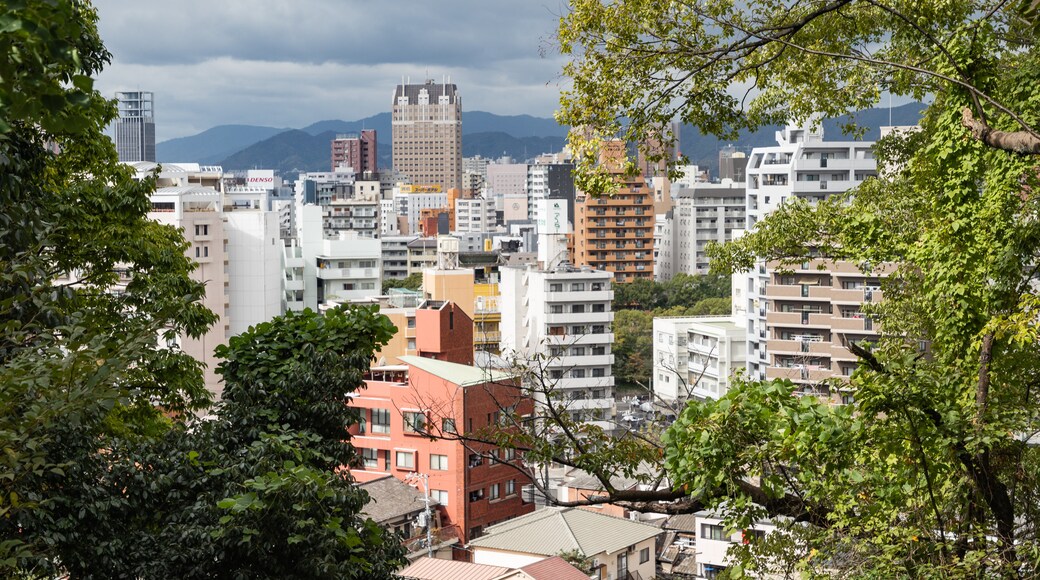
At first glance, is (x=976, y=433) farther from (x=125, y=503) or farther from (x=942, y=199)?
(x=125, y=503)

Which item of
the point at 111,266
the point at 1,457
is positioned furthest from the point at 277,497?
the point at 111,266

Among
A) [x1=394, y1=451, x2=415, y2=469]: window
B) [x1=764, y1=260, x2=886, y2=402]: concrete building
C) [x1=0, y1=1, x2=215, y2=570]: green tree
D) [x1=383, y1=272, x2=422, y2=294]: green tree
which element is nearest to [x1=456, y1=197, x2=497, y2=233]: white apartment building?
[x1=383, y1=272, x2=422, y2=294]: green tree

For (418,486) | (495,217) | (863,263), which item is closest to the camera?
(863,263)

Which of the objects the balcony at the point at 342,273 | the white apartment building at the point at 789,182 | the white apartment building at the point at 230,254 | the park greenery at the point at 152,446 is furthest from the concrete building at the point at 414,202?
the park greenery at the point at 152,446

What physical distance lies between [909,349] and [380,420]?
2023 centimetres

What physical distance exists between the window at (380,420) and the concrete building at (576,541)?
425 centimetres

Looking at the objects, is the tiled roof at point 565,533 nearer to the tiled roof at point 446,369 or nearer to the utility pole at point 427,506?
the utility pole at point 427,506

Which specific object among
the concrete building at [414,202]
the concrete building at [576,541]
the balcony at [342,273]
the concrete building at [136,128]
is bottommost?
the concrete building at [576,541]

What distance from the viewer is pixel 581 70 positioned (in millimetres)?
6309

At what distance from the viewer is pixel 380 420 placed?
996 inches

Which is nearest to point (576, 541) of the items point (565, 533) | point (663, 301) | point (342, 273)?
point (565, 533)

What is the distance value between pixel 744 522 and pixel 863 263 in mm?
4735

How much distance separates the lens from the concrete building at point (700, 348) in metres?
42.1

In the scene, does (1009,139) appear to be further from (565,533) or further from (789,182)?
(789,182)
